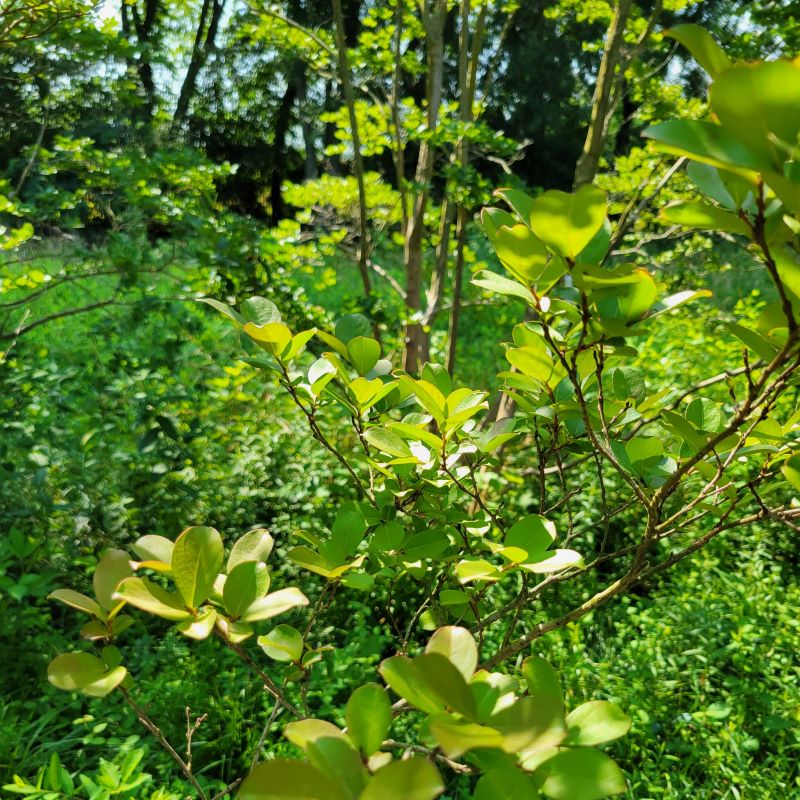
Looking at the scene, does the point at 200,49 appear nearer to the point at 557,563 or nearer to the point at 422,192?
the point at 422,192

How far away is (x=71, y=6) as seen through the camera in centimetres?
214

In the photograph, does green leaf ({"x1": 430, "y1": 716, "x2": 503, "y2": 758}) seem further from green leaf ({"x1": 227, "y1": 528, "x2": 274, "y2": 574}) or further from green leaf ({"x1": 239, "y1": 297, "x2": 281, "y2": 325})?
green leaf ({"x1": 239, "y1": 297, "x2": 281, "y2": 325})

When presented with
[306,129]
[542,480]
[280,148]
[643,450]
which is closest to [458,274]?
[542,480]

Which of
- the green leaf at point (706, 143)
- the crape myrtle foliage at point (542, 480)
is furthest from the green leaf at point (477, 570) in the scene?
the green leaf at point (706, 143)

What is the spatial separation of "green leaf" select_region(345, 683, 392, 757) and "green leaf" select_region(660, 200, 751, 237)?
0.36 meters

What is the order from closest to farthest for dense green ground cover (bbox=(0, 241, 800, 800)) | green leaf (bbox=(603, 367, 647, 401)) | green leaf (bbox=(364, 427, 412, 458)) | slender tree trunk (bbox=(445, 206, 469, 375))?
green leaf (bbox=(364, 427, 412, 458)) < green leaf (bbox=(603, 367, 647, 401)) < dense green ground cover (bbox=(0, 241, 800, 800)) < slender tree trunk (bbox=(445, 206, 469, 375))

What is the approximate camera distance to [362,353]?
0.71m

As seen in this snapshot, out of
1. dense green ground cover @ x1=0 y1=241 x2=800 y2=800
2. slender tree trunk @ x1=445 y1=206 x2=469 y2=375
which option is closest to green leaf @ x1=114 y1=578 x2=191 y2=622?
dense green ground cover @ x1=0 y1=241 x2=800 y2=800

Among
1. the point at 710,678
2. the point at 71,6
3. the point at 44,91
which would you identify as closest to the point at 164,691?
the point at 710,678

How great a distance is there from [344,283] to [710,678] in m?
5.85

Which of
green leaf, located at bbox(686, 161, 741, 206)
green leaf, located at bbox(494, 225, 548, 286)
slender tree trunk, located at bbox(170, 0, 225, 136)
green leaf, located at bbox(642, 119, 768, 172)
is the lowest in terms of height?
green leaf, located at bbox(494, 225, 548, 286)

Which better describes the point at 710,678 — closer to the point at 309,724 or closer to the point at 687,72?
the point at 309,724

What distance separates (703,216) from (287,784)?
0.42 meters

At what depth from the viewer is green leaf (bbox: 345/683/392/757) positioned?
1.36 ft
